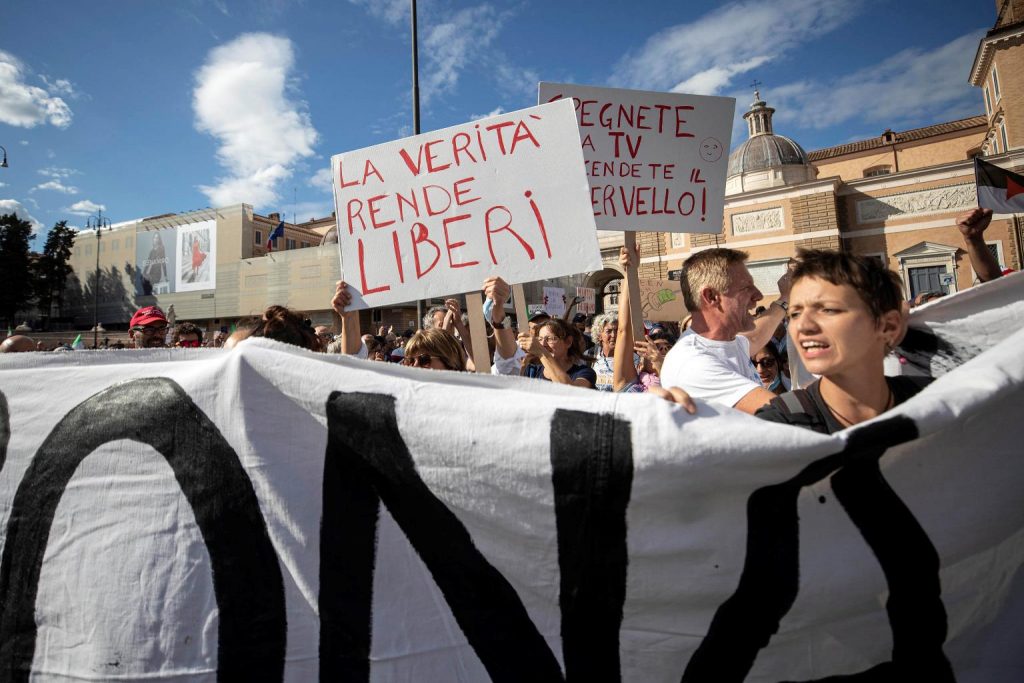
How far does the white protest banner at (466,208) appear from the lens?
7.47 ft

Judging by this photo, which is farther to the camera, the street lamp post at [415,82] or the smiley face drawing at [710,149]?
the street lamp post at [415,82]

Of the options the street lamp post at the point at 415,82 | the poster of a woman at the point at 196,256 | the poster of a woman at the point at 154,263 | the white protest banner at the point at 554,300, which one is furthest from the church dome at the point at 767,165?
the poster of a woman at the point at 154,263

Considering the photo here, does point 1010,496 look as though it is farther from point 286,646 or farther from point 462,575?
point 286,646

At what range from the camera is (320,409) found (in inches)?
53.6

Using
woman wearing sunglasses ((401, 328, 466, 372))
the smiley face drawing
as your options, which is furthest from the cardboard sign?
woman wearing sunglasses ((401, 328, 466, 372))

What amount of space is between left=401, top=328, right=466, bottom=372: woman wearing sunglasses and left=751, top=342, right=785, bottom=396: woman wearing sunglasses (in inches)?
84.2

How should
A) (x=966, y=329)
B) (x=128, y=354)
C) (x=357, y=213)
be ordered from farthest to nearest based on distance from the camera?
(x=357, y=213), (x=128, y=354), (x=966, y=329)

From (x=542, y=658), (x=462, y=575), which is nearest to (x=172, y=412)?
(x=462, y=575)

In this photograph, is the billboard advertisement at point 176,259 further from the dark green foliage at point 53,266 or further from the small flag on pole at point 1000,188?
the small flag on pole at point 1000,188

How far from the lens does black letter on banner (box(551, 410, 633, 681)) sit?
1129mm

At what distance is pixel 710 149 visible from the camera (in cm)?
310

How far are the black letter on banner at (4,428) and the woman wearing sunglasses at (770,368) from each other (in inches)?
149

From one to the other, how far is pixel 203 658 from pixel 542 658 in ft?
2.70

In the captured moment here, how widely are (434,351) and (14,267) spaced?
57174 millimetres
